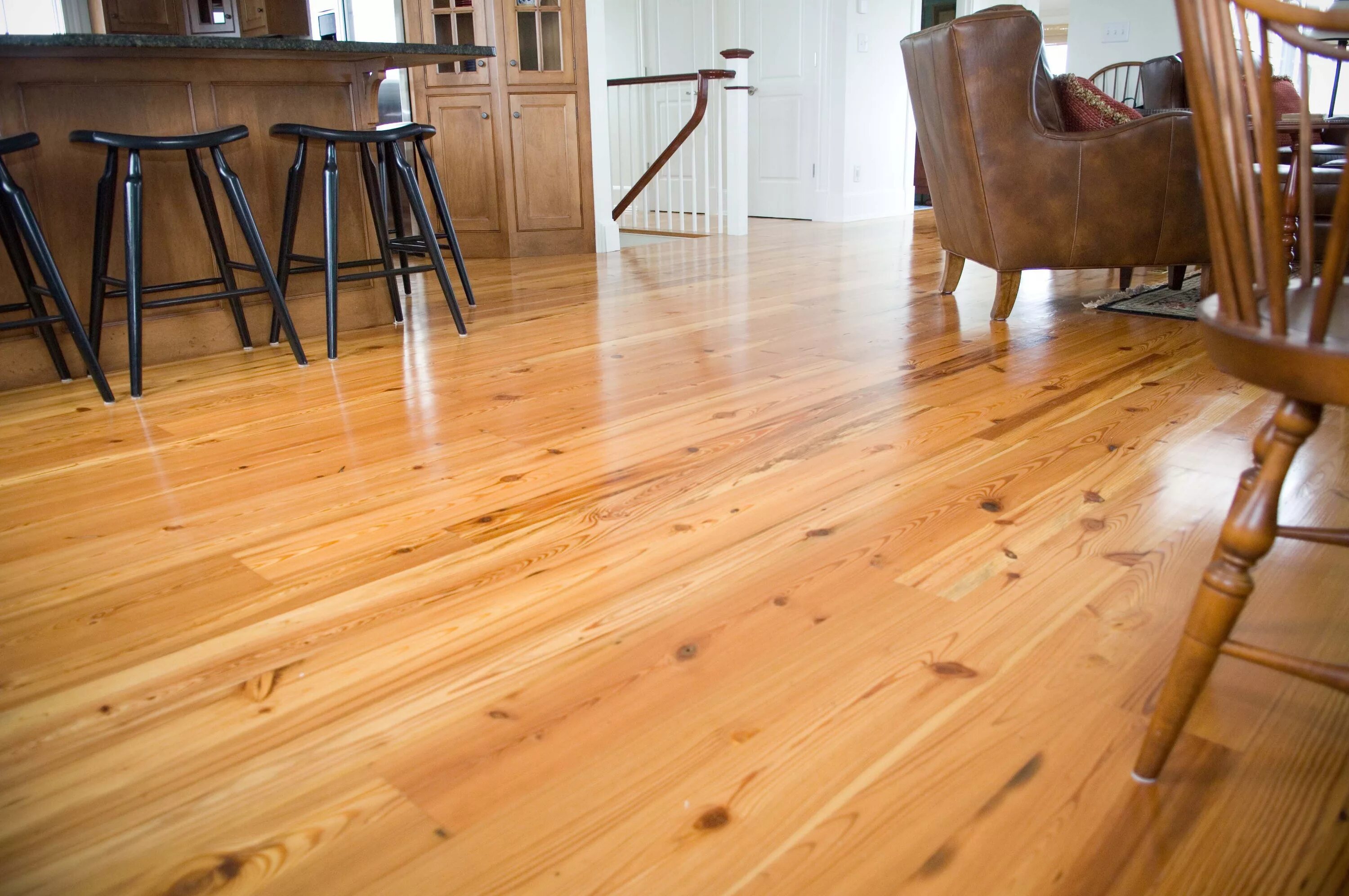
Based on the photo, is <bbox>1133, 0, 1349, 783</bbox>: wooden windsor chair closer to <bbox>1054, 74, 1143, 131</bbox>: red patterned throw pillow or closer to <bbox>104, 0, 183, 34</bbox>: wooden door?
Answer: <bbox>1054, 74, 1143, 131</bbox>: red patterned throw pillow

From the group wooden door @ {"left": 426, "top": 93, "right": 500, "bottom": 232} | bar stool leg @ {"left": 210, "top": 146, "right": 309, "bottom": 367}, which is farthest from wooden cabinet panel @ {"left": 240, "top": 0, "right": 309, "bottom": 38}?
bar stool leg @ {"left": 210, "top": 146, "right": 309, "bottom": 367}

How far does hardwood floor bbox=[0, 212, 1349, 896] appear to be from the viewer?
88 centimetres

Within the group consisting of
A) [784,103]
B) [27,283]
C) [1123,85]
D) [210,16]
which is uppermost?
[210,16]

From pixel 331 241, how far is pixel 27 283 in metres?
0.77

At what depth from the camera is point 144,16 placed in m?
5.68

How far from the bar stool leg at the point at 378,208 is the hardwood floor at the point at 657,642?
963 mm

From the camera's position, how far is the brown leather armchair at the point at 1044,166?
2850 millimetres

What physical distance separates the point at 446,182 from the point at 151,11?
215 cm

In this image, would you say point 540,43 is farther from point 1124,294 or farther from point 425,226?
point 1124,294

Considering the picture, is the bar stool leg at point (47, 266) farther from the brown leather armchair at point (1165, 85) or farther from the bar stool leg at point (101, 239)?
the brown leather armchair at point (1165, 85)

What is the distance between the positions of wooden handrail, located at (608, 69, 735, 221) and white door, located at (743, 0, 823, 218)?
90 cm

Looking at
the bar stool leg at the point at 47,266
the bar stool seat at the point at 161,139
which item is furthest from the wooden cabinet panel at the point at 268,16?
the bar stool leg at the point at 47,266

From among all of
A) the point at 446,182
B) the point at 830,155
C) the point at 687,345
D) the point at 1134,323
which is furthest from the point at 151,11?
the point at 1134,323

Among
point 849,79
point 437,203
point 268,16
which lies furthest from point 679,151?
point 437,203
